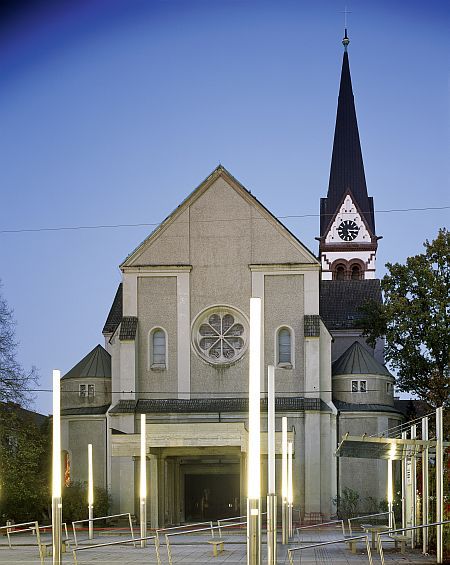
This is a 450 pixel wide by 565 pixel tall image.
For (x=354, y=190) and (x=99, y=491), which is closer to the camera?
(x=99, y=491)

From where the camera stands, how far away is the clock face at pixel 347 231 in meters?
111

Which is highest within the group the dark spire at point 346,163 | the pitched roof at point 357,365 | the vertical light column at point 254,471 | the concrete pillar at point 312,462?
the dark spire at point 346,163

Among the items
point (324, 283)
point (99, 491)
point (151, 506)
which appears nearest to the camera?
point (151, 506)

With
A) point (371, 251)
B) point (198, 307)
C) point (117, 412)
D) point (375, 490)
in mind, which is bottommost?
point (375, 490)

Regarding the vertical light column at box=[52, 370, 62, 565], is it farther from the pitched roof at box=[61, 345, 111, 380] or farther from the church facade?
the pitched roof at box=[61, 345, 111, 380]

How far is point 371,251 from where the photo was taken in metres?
110

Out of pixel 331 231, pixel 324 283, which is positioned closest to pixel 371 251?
pixel 331 231

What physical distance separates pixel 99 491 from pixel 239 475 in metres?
7.65

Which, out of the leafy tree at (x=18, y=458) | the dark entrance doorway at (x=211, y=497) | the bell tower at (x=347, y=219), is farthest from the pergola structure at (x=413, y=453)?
the bell tower at (x=347, y=219)

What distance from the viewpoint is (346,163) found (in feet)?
357

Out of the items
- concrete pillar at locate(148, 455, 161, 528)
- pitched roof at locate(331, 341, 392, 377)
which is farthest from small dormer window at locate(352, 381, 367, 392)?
concrete pillar at locate(148, 455, 161, 528)

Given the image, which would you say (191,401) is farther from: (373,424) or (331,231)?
(331,231)

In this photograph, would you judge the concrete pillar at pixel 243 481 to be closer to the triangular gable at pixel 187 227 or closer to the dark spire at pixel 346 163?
the triangular gable at pixel 187 227

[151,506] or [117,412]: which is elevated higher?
[117,412]
